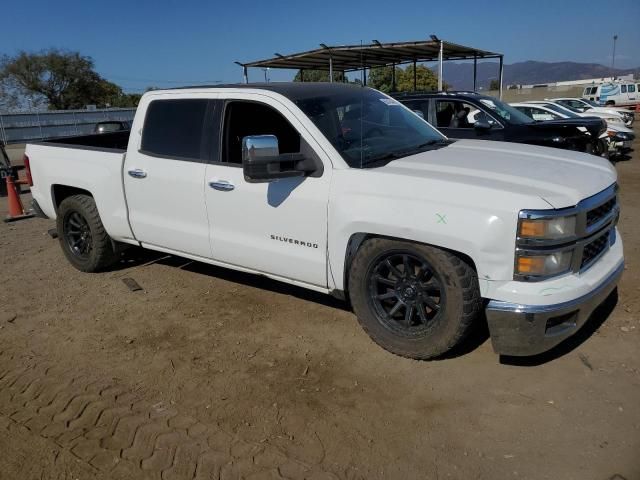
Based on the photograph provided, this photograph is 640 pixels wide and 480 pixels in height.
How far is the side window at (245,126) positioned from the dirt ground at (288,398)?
4.45 ft

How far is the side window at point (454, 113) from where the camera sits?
923 centimetres

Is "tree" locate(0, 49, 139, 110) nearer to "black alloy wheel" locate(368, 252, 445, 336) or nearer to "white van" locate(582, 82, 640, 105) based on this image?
"white van" locate(582, 82, 640, 105)

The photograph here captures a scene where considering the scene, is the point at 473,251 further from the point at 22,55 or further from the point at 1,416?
the point at 22,55

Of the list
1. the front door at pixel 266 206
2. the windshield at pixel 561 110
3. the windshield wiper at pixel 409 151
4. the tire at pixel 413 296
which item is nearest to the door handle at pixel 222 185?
the front door at pixel 266 206

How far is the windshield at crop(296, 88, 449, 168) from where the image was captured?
3912 millimetres

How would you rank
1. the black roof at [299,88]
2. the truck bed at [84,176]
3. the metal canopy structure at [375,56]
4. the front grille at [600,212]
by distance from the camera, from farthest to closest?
the metal canopy structure at [375,56], the truck bed at [84,176], the black roof at [299,88], the front grille at [600,212]

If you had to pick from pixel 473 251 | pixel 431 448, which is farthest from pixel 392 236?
pixel 431 448

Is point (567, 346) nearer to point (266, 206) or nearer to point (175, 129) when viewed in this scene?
point (266, 206)

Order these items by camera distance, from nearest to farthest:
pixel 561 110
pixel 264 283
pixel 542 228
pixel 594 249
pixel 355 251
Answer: pixel 542 228
pixel 594 249
pixel 355 251
pixel 264 283
pixel 561 110

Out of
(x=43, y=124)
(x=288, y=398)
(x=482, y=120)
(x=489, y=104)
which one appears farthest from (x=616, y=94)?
(x=288, y=398)

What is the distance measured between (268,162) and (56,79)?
5052 centimetres

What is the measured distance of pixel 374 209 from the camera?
3490mm

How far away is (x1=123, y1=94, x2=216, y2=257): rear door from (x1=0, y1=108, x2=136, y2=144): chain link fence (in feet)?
81.6

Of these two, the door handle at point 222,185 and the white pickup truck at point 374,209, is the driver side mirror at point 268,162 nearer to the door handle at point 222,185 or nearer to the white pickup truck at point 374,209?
the white pickup truck at point 374,209
